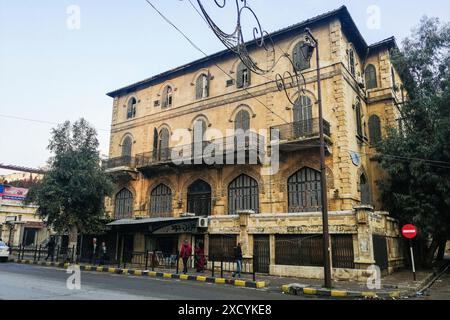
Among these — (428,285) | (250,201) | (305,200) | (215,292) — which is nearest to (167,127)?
(250,201)

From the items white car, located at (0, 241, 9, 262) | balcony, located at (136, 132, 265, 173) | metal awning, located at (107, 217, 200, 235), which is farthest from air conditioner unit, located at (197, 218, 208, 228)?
white car, located at (0, 241, 9, 262)

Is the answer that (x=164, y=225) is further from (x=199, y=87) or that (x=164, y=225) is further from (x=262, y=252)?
(x=199, y=87)

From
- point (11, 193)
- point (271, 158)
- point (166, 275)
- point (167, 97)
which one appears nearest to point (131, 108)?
point (167, 97)

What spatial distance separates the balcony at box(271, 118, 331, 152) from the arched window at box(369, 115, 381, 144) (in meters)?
5.59

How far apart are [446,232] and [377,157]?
17.7 ft

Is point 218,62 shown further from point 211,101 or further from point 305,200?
point 305,200

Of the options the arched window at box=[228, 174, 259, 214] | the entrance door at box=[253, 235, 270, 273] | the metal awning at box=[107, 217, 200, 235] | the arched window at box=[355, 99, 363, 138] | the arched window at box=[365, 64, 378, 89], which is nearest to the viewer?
the entrance door at box=[253, 235, 270, 273]

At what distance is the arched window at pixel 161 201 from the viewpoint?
2442cm

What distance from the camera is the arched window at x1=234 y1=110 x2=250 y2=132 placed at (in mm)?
22133

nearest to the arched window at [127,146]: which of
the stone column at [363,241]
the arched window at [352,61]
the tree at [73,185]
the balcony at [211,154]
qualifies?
the balcony at [211,154]

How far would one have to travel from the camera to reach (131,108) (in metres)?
29.5

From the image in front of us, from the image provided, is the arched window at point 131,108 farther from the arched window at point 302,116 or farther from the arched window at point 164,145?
the arched window at point 302,116

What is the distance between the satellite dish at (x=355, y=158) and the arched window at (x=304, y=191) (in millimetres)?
2027

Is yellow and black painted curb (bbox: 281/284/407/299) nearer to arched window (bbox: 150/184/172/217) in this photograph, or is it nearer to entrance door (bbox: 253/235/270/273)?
entrance door (bbox: 253/235/270/273)
